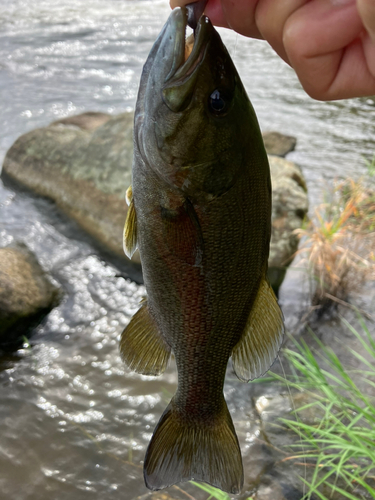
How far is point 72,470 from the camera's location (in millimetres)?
3381

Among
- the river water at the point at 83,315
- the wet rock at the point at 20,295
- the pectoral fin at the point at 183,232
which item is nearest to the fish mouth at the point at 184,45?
the pectoral fin at the point at 183,232

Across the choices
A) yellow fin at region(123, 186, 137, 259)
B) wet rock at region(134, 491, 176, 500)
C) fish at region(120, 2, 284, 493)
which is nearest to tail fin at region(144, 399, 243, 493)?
fish at region(120, 2, 284, 493)

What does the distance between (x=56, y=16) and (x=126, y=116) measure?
35.4 feet

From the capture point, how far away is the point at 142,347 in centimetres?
175

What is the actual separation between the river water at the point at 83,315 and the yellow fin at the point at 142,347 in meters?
1.98

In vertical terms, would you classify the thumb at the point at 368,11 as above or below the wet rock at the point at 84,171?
above

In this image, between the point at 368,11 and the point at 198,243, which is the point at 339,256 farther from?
the point at 368,11

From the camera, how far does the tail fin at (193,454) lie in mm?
1658

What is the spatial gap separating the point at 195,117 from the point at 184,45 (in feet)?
0.65

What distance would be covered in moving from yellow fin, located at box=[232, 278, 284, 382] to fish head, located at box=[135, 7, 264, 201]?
1.38ft

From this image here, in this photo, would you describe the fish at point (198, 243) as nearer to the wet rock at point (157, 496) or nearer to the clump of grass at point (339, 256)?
the wet rock at point (157, 496)

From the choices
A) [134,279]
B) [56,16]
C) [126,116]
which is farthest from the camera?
[56,16]

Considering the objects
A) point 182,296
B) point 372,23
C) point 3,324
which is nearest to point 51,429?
point 3,324

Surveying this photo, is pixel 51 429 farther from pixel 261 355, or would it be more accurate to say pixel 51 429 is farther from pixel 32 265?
pixel 261 355
